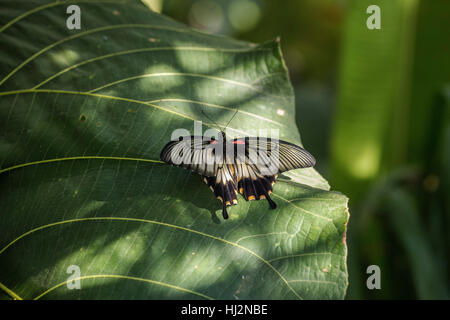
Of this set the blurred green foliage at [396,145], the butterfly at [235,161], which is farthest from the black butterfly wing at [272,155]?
the blurred green foliage at [396,145]

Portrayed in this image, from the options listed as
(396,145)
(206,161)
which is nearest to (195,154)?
(206,161)

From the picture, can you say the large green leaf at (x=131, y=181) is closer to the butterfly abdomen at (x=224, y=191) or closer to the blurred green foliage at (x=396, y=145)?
the butterfly abdomen at (x=224, y=191)

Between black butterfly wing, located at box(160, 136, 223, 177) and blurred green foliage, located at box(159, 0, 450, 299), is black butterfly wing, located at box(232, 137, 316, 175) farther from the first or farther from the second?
blurred green foliage, located at box(159, 0, 450, 299)

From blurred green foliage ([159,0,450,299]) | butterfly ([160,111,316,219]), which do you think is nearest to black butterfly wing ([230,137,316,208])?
butterfly ([160,111,316,219])
